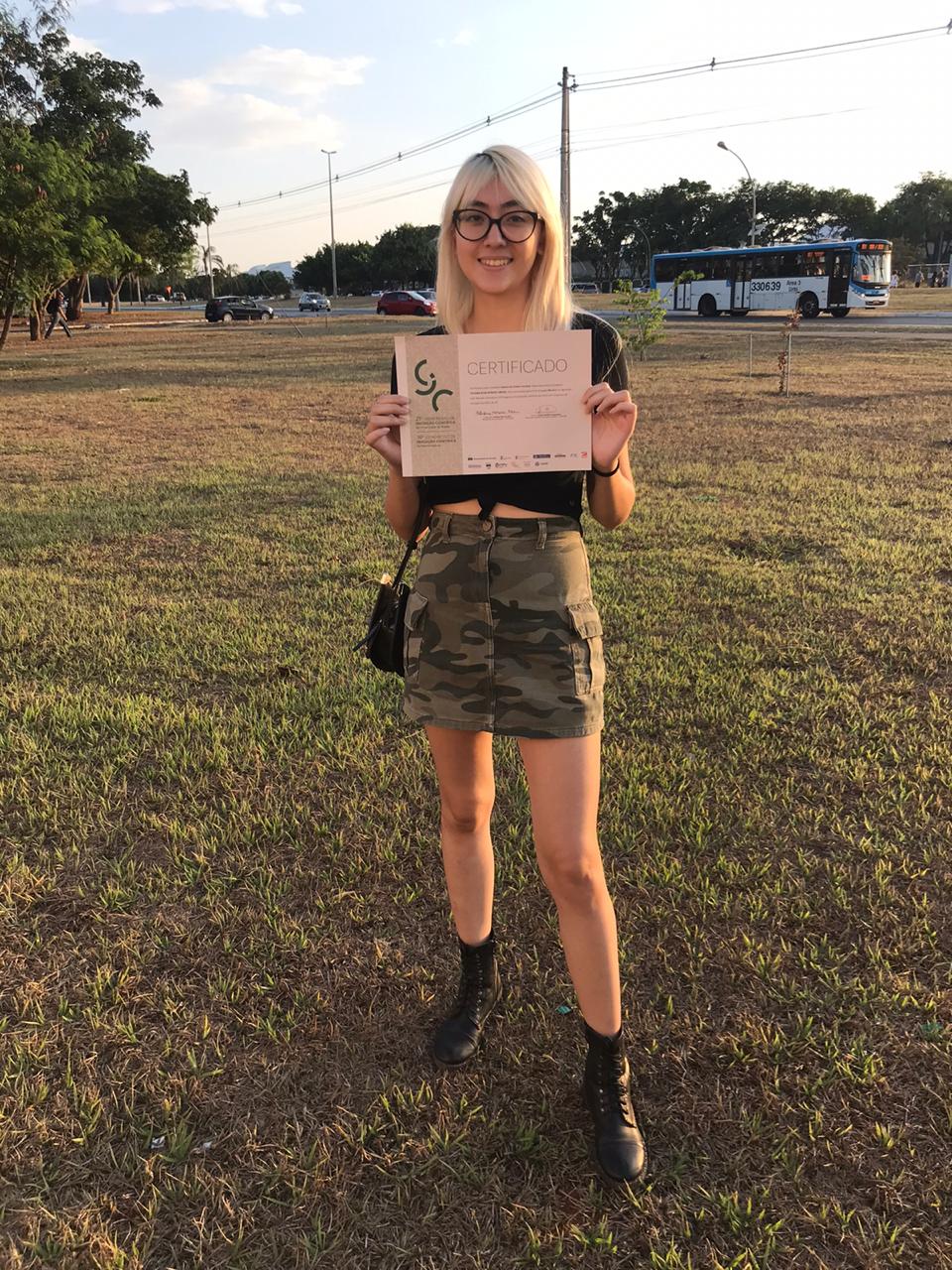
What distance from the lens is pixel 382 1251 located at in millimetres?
1750

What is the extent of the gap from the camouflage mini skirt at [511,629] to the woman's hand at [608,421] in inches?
6.6

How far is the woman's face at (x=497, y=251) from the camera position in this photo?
1797 millimetres

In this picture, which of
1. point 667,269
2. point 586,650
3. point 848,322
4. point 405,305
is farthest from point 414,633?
point 405,305

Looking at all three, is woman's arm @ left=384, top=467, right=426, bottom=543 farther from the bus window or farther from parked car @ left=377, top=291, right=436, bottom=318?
parked car @ left=377, top=291, right=436, bottom=318

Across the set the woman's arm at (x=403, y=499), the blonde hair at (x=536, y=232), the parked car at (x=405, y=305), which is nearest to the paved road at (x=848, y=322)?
the parked car at (x=405, y=305)

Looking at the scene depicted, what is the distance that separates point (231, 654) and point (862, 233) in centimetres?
8579

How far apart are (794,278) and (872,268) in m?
2.57

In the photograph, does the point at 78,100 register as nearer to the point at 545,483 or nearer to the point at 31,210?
the point at 31,210

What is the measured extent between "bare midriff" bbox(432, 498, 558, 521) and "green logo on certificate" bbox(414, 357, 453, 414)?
201mm

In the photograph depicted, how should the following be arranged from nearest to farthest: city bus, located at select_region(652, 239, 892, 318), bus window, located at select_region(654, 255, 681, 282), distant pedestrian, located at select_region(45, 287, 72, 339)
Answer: distant pedestrian, located at select_region(45, 287, 72, 339)
city bus, located at select_region(652, 239, 892, 318)
bus window, located at select_region(654, 255, 681, 282)

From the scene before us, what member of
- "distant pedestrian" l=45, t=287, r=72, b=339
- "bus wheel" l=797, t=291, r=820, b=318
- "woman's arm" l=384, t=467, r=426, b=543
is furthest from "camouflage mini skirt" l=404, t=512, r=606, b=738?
"bus wheel" l=797, t=291, r=820, b=318

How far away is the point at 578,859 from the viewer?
1827 millimetres

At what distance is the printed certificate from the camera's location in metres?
1.78

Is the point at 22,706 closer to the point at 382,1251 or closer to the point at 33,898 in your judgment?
the point at 33,898
